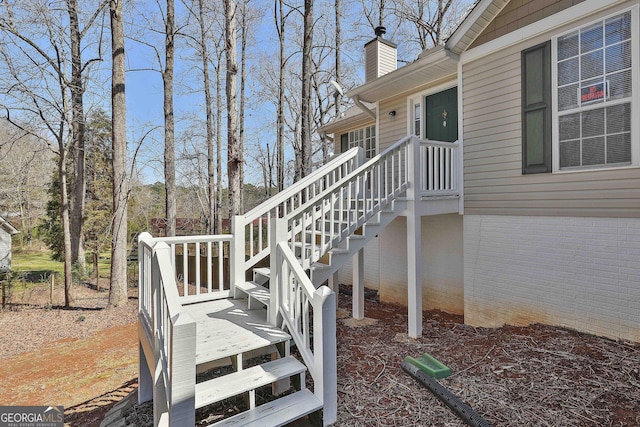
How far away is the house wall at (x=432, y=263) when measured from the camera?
6027 mm

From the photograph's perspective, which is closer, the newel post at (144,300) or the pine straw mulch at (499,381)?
the pine straw mulch at (499,381)

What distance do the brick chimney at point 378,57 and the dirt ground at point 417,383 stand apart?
227 inches

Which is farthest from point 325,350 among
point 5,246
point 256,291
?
point 5,246

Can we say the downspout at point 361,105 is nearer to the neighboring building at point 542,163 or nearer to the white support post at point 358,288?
the neighboring building at point 542,163

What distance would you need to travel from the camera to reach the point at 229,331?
3199mm

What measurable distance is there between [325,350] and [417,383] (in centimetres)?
137

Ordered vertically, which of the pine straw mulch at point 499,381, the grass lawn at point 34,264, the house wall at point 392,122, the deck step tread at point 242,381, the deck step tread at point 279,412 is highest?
the house wall at point 392,122

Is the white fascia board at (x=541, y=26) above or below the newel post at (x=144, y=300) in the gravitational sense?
above

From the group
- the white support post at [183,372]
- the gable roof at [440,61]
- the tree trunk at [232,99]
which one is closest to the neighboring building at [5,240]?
the tree trunk at [232,99]

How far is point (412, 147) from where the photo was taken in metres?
4.86

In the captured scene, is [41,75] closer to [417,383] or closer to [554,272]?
[417,383]

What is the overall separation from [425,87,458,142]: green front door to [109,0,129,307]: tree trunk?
311 inches

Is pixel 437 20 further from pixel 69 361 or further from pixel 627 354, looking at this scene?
pixel 69 361

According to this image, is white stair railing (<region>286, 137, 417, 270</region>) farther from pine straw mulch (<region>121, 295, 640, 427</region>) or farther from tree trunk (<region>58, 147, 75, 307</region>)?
tree trunk (<region>58, 147, 75, 307</region>)
